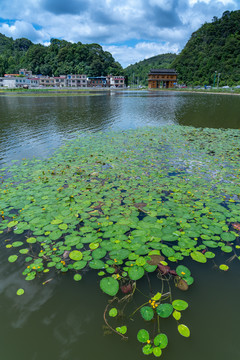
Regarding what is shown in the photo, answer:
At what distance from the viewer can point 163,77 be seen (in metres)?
117

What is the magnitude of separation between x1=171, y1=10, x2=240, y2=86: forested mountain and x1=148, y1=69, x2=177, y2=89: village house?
8.05 m

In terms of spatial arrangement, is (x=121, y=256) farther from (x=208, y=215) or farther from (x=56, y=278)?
(x=208, y=215)

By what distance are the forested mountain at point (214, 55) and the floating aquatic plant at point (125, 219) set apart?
324 feet

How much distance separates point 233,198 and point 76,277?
5.12 m

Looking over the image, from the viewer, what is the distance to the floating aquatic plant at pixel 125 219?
3.60m

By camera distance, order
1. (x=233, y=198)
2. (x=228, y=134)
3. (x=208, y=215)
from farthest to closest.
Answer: (x=228, y=134) < (x=233, y=198) < (x=208, y=215)

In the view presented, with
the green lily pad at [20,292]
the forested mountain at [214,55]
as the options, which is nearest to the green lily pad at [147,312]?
the green lily pad at [20,292]

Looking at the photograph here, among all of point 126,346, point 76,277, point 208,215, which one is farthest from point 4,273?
point 208,215

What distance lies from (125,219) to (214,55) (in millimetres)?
131073

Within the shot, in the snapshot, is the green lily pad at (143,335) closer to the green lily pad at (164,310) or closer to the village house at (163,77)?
the green lily pad at (164,310)

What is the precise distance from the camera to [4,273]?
12.1ft

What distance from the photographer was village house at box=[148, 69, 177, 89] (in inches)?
4542

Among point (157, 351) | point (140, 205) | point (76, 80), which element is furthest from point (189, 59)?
point (157, 351)

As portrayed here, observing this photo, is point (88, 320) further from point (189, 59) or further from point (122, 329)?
point (189, 59)
